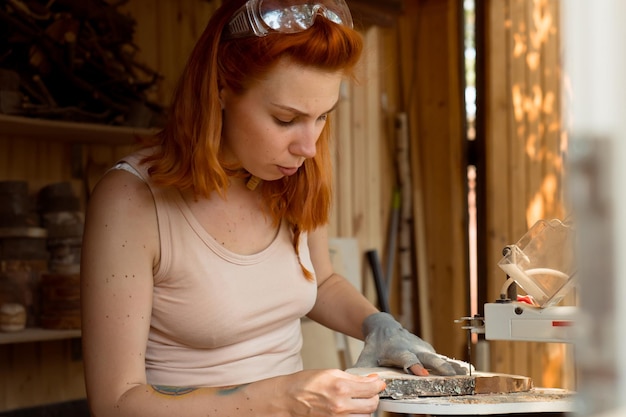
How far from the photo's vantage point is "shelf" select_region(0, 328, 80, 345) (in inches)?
120

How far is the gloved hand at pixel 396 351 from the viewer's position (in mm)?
1945

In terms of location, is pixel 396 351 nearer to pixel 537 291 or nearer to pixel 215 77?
pixel 537 291

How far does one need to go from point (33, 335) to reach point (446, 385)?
71.5 inches

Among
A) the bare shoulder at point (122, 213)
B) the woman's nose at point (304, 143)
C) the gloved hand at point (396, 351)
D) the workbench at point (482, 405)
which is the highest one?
the woman's nose at point (304, 143)

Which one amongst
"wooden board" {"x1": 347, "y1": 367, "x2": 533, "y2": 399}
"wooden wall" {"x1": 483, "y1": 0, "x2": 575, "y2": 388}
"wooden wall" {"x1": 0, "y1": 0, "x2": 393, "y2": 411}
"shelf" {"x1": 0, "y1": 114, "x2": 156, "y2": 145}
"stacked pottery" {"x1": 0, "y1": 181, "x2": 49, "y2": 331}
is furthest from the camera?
"wooden wall" {"x1": 483, "y1": 0, "x2": 575, "y2": 388}

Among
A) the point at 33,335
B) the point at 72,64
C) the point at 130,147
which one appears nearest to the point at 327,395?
the point at 33,335

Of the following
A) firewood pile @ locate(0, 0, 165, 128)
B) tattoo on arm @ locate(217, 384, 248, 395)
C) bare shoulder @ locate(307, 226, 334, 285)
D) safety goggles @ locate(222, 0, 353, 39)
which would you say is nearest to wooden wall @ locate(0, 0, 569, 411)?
firewood pile @ locate(0, 0, 165, 128)

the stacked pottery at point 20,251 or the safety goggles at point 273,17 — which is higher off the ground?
the safety goggles at point 273,17

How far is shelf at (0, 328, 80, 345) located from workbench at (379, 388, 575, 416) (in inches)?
68.3

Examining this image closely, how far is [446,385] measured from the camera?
181 centimetres

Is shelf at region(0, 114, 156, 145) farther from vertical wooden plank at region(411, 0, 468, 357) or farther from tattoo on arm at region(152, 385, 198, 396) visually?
vertical wooden plank at region(411, 0, 468, 357)

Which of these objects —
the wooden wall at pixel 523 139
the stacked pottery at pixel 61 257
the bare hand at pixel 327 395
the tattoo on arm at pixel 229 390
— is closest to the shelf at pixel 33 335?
the stacked pottery at pixel 61 257

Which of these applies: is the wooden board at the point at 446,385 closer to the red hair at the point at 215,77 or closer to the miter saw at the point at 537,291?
the miter saw at the point at 537,291

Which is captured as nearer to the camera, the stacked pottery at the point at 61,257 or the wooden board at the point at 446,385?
the wooden board at the point at 446,385
